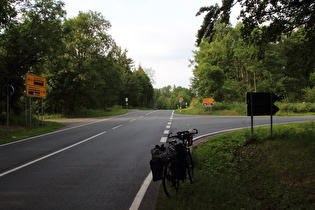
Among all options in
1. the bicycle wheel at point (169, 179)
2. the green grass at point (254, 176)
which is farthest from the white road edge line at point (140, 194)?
the bicycle wheel at point (169, 179)

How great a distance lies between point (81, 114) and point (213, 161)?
88.9 feet

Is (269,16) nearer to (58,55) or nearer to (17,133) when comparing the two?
(17,133)

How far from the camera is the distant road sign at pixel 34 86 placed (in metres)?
15.7

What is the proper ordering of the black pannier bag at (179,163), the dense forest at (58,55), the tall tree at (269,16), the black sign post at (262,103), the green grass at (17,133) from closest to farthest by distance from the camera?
the black pannier bag at (179,163) < the tall tree at (269,16) < the black sign post at (262,103) < the green grass at (17,133) < the dense forest at (58,55)

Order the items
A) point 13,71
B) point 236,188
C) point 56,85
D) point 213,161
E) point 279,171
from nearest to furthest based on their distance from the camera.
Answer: point 236,188, point 279,171, point 213,161, point 13,71, point 56,85

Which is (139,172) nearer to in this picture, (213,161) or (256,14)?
(213,161)

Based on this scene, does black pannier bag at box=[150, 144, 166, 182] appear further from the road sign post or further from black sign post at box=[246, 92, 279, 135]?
the road sign post

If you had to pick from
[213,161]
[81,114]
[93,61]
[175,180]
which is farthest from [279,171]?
[81,114]

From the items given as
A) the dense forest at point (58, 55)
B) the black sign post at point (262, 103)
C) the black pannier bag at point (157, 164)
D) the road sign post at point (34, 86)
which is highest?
the dense forest at point (58, 55)

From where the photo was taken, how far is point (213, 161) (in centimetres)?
587

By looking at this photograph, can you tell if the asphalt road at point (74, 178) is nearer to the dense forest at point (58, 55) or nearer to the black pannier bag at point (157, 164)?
the black pannier bag at point (157, 164)

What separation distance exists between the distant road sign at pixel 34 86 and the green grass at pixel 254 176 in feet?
45.0

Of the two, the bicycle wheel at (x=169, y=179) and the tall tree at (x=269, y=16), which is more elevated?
the tall tree at (x=269, y=16)

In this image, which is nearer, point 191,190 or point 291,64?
point 191,190
